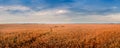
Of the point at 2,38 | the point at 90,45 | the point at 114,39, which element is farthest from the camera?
the point at 2,38

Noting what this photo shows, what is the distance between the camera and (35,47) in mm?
15367

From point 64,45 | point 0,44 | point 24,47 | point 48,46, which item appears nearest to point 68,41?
point 64,45

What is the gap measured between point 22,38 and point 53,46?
302 centimetres

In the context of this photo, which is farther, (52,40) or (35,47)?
(52,40)

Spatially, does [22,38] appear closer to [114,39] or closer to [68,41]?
[68,41]

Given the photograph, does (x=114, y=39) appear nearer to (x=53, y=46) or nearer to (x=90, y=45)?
(x=90, y=45)

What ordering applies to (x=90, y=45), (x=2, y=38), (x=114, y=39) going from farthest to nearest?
(x=2, y=38) < (x=114, y=39) < (x=90, y=45)

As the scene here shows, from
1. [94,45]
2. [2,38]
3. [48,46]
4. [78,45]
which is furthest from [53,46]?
[2,38]

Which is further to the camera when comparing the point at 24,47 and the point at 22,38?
the point at 22,38

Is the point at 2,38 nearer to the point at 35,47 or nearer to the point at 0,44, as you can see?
the point at 0,44

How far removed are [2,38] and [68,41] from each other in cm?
540

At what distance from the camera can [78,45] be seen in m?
15.3

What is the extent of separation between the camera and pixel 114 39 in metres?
→ 16.1

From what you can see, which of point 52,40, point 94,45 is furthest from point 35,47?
point 94,45
